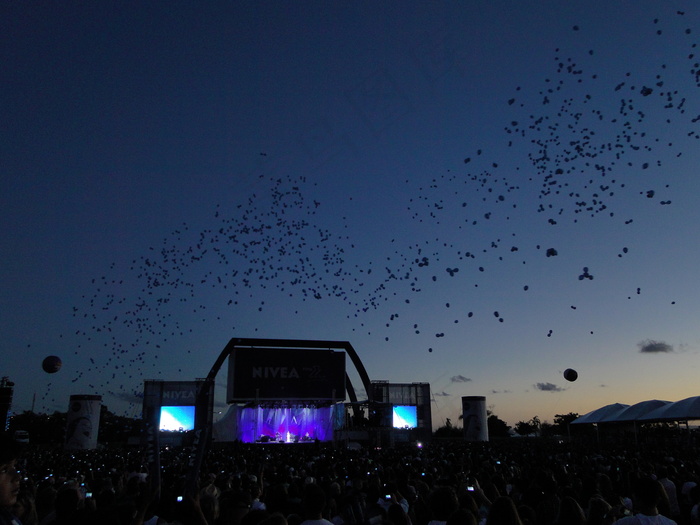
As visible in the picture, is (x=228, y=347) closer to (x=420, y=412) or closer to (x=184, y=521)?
(x=420, y=412)

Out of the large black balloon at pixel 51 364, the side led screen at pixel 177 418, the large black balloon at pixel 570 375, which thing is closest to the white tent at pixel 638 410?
the large black balloon at pixel 570 375

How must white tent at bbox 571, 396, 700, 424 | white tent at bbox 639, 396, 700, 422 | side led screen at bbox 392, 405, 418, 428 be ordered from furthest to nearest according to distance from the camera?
side led screen at bbox 392, 405, 418, 428 < white tent at bbox 571, 396, 700, 424 < white tent at bbox 639, 396, 700, 422

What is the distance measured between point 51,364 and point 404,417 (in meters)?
36.1

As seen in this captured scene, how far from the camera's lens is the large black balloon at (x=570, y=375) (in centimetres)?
2803

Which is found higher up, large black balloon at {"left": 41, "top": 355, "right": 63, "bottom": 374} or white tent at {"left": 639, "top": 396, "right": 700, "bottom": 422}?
large black balloon at {"left": 41, "top": 355, "right": 63, "bottom": 374}

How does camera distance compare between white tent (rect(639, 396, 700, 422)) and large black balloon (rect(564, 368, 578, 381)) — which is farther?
white tent (rect(639, 396, 700, 422))

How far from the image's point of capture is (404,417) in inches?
1944

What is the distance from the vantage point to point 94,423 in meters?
46.2

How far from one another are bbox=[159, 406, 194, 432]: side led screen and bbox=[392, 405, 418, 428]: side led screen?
58.7 feet

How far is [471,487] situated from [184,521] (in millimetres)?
4977

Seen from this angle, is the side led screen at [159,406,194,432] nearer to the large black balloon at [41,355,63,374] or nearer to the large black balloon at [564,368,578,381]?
the large black balloon at [41,355,63,374]

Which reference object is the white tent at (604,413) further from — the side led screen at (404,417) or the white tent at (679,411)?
Result: the side led screen at (404,417)

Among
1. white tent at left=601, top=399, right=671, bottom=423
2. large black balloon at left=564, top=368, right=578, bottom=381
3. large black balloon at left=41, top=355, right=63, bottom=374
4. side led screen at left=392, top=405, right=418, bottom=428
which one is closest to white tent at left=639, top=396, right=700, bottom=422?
white tent at left=601, top=399, right=671, bottom=423

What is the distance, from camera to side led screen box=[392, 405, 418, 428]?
48781mm
